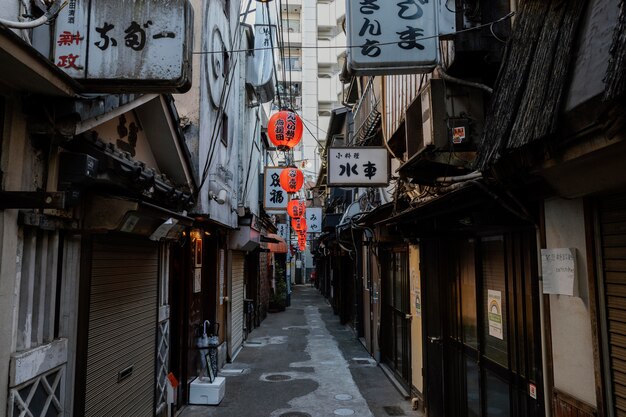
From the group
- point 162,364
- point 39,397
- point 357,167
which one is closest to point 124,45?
point 39,397

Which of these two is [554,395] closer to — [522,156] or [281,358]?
[522,156]

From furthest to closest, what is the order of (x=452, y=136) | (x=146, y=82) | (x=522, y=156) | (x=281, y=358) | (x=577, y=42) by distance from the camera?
1. (x=281, y=358)
2. (x=452, y=136)
3. (x=146, y=82)
4. (x=522, y=156)
5. (x=577, y=42)

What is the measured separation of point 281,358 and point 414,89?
11.7 m

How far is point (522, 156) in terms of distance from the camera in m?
4.08

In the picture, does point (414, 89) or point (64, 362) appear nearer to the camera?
point (64, 362)

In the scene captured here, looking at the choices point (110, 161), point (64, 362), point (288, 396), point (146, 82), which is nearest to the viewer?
point (146, 82)

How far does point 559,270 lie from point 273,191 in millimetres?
14702

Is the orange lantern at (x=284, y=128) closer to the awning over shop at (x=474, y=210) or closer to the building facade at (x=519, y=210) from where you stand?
the building facade at (x=519, y=210)

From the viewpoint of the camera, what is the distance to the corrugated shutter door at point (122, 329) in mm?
6039

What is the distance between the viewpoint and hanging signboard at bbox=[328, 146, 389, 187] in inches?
412

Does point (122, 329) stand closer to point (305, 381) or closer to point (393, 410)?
point (393, 410)

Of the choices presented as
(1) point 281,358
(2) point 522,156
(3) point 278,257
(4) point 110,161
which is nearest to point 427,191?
(2) point 522,156

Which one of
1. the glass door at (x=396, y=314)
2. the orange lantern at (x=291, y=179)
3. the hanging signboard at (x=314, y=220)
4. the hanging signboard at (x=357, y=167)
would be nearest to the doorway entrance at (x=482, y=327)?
the hanging signboard at (x=357, y=167)

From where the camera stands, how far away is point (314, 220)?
108ft
